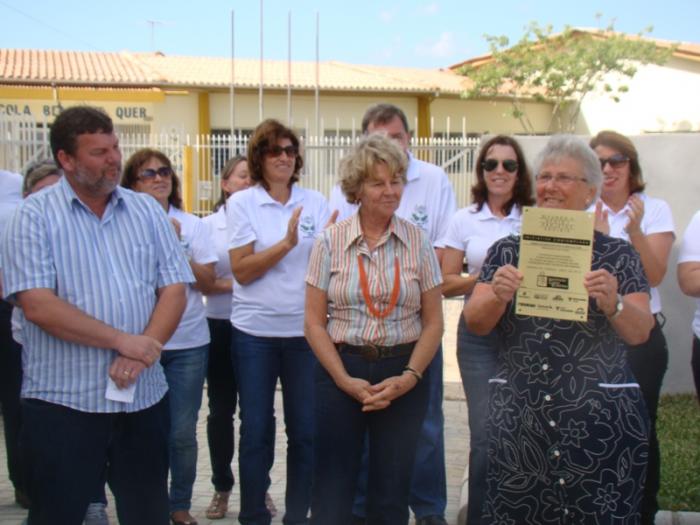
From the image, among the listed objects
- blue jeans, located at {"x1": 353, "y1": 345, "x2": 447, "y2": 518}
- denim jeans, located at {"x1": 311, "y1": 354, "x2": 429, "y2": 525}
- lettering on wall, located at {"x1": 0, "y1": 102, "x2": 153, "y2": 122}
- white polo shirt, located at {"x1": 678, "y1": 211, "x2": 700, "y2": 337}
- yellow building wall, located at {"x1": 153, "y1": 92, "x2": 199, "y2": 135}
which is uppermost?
yellow building wall, located at {"x1": 153, "y1": 92, "x2": 199, "y2": 135}

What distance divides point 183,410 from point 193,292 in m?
0.69

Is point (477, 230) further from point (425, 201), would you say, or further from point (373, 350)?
point (373, 350)

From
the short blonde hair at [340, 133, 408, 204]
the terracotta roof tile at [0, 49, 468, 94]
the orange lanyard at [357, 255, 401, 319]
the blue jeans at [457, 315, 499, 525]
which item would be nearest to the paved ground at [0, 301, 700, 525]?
the blue jeans at [457, 315, 499, 525]

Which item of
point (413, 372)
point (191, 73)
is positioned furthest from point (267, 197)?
point (191, 73)

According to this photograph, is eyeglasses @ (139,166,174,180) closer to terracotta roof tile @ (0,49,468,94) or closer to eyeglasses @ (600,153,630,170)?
eyeglasses @ (600,153,630,170)

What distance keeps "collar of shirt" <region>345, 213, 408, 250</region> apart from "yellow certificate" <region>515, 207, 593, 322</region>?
0.88m

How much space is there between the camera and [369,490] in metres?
4.35

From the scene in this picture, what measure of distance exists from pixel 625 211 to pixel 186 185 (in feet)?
55.0

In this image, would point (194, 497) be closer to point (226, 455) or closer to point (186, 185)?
point (226, 455)

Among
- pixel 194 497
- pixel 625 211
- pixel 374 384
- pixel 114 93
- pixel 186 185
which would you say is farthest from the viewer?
pixel 114 93

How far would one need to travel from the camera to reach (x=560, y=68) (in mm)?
32938

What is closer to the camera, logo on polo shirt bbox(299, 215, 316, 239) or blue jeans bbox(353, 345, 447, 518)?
logo on polo shirt bbox(299, 215, 316, 239)

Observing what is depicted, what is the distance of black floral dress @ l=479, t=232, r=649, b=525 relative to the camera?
11.8ft

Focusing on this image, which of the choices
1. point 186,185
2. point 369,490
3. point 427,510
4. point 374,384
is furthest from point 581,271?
point 186,185
